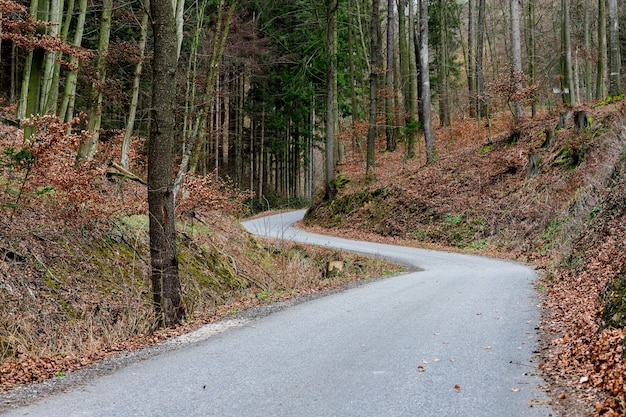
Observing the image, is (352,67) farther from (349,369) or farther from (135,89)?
(349,369)

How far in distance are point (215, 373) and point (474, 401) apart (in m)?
2.47

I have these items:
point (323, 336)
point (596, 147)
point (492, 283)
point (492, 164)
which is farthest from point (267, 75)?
point (323, 336)

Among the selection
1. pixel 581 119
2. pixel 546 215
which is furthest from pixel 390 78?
pixel 546 215

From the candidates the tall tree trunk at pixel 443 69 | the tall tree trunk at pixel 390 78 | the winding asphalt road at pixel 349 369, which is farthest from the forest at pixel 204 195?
the winding asphalt road at pixel 349 369

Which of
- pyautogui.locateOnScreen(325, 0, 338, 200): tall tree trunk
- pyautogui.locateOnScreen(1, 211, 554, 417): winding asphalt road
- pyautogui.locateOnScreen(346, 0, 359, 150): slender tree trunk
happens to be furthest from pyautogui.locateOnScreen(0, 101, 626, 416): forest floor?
pyautogui.locateOnScreen(346, 0, 359, 150): slender tree trunk

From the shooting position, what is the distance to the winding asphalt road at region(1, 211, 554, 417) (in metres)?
4.27

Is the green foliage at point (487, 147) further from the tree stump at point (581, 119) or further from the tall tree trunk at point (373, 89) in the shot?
the tall tree trunk at point (373, 89)

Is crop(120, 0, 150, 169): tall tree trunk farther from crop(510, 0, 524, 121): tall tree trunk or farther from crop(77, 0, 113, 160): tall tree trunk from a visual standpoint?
crop(510, 0, 524, 121): tall tree trunk

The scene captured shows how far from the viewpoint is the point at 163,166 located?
772 cm

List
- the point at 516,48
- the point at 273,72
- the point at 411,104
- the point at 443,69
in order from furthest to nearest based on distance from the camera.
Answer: the point at 273,72 < the point at 443,69 < the point at 411,104 < the point at 516,48

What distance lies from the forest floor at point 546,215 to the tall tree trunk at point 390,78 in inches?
47.7

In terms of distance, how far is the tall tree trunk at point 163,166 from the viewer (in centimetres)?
764

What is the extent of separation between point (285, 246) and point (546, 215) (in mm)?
8221

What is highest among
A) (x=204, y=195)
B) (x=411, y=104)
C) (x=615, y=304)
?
(x=411, y=104)
